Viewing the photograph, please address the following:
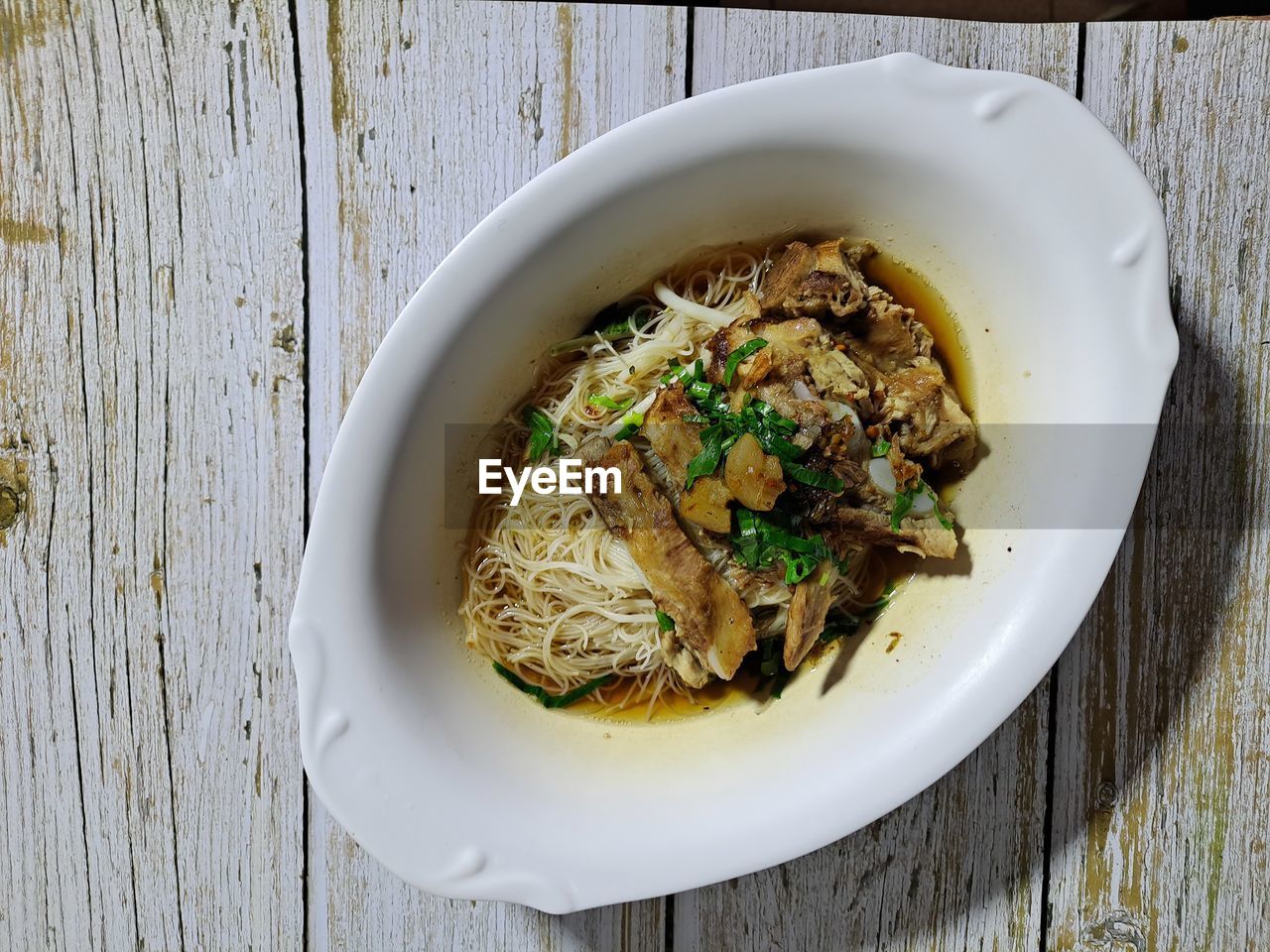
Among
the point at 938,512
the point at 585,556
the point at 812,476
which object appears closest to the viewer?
the point at 812,476

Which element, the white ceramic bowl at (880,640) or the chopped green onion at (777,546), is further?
the chopped green onion at (777,546)

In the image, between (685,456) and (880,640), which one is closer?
(685,456)

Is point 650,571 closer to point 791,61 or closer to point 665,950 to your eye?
point 665,950

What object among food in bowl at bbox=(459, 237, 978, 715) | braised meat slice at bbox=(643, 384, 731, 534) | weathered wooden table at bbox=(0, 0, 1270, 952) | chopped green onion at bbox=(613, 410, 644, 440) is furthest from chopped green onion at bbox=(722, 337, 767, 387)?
weathered wooden table at bbox=(0, 0, 1270, 952)

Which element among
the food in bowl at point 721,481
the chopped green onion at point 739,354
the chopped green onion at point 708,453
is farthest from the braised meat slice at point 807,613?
the chopped green onion at point 739,354

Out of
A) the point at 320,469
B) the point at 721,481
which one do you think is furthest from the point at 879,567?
the point at 320,469

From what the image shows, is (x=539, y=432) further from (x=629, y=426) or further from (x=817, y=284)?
(x=817, y=284)

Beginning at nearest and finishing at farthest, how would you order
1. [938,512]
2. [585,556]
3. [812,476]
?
1. [812,476]
2. [938,512]
3. [585,556]

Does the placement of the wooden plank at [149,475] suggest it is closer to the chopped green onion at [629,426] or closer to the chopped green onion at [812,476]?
the chopped green onion at [629,426]
